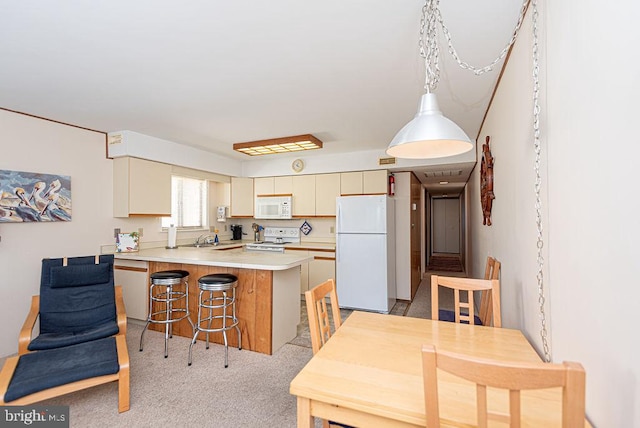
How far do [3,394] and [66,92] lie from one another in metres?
2.24

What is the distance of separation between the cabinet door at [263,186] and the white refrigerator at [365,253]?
1467 millimetres

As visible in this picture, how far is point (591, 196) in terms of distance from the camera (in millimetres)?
922

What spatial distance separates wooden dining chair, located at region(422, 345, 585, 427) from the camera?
61cm

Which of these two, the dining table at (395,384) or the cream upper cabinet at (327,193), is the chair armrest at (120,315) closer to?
the dining table at (395,384)

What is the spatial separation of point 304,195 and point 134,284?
8.91 ft

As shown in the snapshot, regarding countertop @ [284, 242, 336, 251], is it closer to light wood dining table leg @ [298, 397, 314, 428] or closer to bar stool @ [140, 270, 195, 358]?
bar stool @ [140, 270, 195, 358]

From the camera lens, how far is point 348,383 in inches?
42.3

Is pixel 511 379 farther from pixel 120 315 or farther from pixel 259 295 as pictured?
pixel 120 315

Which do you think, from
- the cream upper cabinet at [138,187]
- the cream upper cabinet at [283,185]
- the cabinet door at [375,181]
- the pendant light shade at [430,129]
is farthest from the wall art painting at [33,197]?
the cabinet door at [375,181]

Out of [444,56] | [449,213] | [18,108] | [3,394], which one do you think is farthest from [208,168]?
[449,213]

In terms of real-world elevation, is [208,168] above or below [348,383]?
above

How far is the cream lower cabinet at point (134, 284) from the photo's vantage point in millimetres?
3527

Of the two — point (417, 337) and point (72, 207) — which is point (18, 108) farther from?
point (417, 337)

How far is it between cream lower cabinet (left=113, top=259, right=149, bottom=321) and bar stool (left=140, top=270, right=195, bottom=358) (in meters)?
0.21
